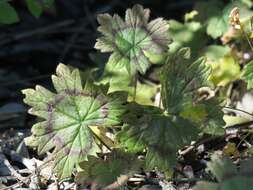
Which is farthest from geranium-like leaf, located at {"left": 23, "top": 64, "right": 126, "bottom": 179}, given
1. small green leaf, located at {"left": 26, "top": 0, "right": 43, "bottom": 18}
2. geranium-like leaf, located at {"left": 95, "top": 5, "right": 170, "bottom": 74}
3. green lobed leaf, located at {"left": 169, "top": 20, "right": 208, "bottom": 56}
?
green lobed leaf, located at {"left": 169, "top": 20, "right": 208, "bottom": 56}

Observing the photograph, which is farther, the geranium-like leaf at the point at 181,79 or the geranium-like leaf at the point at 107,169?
the geranium-like leaf at the point at 181,79

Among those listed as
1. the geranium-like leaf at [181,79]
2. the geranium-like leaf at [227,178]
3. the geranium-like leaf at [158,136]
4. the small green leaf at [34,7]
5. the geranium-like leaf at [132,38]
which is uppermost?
the small green leaf at [34,7]

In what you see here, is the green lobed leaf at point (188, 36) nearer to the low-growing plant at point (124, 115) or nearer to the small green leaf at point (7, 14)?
the low-growing plant at point (124, 115)

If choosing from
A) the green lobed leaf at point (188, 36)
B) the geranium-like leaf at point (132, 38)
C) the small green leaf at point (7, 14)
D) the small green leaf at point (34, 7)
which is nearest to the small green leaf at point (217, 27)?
the green lobed leaf at point (188, 36)

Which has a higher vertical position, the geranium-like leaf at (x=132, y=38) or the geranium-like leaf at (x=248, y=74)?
the geranium-like leaf at (x=132, y=38)

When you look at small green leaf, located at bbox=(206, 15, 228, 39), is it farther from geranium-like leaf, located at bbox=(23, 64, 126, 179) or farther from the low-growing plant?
geranium-like leaf, located at bbox=(23, 64, 126, 179)

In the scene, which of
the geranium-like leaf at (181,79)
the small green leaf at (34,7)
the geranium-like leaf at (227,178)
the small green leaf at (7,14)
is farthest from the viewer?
the small green leaf at (34,7)
